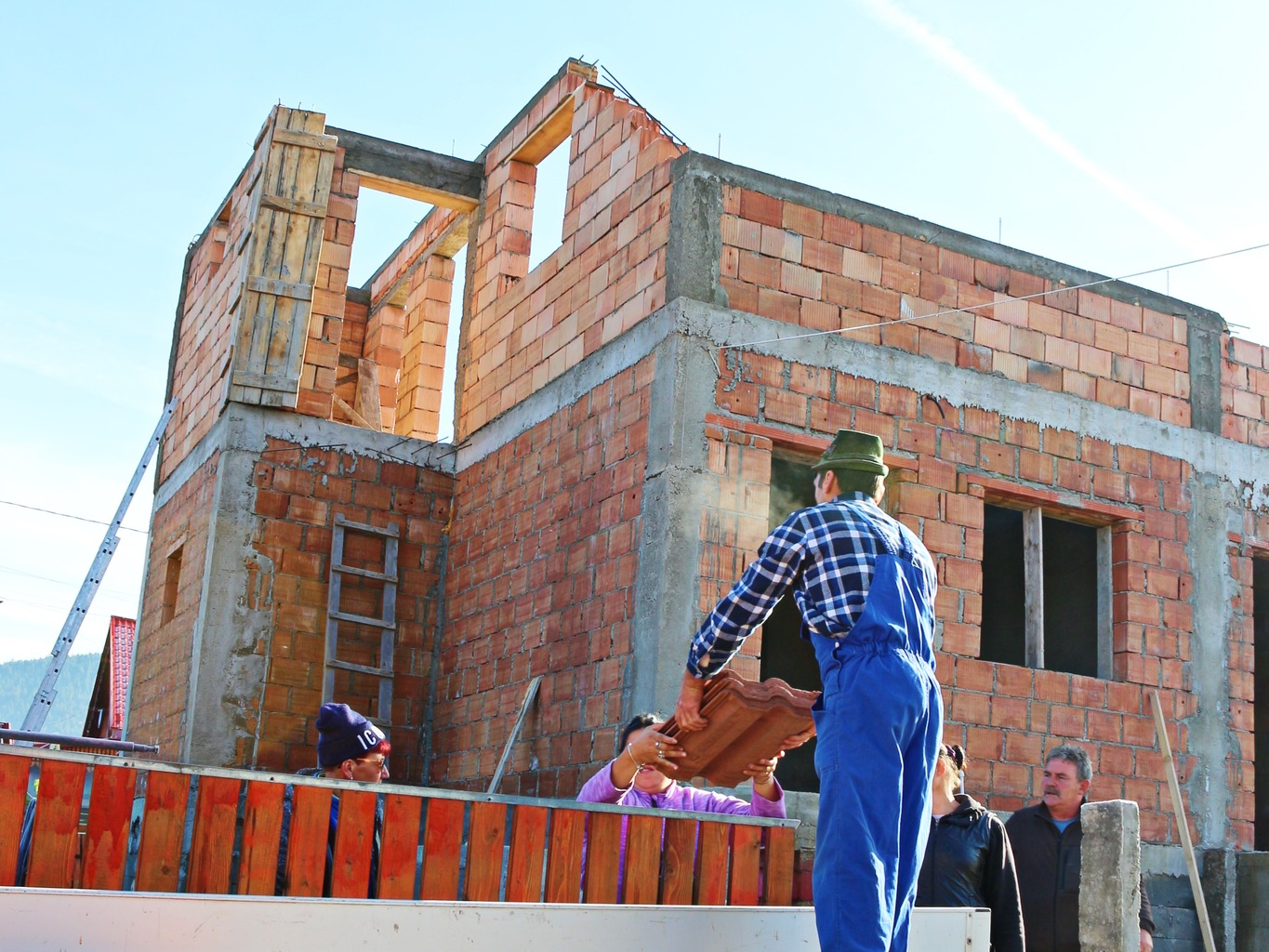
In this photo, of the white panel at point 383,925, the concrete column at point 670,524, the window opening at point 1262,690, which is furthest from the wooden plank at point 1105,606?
the white panel at point 383,925

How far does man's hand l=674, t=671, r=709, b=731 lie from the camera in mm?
4268

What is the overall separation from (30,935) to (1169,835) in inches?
303

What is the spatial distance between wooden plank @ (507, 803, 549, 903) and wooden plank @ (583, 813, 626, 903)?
0.15 m

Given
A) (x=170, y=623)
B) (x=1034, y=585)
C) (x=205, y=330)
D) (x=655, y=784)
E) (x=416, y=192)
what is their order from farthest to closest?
(x=205, y=330) → (x=416, y=192) → (x=170, y=623) → (x=1034, y=585) → (x=655, y=784)

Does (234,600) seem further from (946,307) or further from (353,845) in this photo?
(353,845)

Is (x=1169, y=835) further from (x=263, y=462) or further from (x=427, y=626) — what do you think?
(x=263, y=462)

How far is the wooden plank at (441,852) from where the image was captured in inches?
159


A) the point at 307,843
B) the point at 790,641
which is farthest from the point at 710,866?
the point at 790,641

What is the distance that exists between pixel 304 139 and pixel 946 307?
5.47 m

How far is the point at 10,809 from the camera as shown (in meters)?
3.55

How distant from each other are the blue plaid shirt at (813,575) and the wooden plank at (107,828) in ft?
5.18

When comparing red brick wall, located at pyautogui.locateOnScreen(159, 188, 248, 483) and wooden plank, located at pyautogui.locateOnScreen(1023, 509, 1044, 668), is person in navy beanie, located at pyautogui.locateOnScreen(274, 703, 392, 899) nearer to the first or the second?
wooden plank, located at pyautogui.locateOnScreen(1023, 509, 1044, 668)

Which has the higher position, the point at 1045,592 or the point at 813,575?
the point at 1045,592

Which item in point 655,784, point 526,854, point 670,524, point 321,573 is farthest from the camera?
point 321,573
